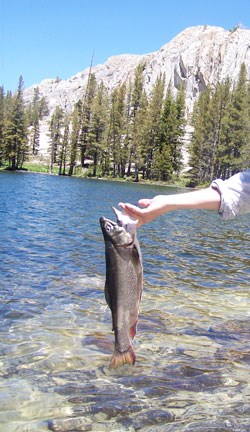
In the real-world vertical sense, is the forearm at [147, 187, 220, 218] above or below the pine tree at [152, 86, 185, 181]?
below

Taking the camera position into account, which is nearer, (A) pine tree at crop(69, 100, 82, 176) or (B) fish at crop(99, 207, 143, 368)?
(B) fish at crop(99, 207, 143, 368)

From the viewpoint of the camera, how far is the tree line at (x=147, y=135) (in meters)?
81.2

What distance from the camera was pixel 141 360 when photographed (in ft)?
16.6

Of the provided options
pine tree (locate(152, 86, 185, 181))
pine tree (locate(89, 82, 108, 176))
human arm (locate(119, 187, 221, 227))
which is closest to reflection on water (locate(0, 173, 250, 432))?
human arm (locate(119, 187, 221, 227))

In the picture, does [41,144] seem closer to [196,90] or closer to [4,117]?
[4,117]

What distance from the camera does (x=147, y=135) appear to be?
86938mm

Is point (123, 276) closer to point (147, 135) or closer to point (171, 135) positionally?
point (171, 135)

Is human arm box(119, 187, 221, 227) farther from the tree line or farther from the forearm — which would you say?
the tree line

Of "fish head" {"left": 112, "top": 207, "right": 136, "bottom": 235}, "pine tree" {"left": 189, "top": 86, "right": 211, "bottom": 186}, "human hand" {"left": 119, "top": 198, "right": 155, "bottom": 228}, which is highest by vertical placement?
"pine tree" {"left": 189, "top": 86, "right": 211, "bottom": 186}

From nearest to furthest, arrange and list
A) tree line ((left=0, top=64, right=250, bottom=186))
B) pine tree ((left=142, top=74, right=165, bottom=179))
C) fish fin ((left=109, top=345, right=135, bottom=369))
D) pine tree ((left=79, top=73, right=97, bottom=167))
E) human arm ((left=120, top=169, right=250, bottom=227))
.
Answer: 1. human arm ((left=120, top=169, right=250, bottom=227))
2. fish fin ((left=109, top=345, right=135, bottom=369))
3. tree line ((left=0, top=64, right=250, bottom=186))
4. pine tree ((left=142, top=74, right=165, bottom=179))
5. pine tree ((left=79, top=73, right=97, bottom=167))

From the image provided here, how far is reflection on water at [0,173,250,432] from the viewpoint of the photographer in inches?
149

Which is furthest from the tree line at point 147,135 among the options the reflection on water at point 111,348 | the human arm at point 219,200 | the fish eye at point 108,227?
the fish eye at point 108,227

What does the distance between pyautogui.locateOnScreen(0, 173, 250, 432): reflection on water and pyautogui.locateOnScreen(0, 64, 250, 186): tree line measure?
6930 cm

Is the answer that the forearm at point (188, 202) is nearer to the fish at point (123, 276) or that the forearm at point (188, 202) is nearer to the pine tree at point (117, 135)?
the fish at point (123, 276)
